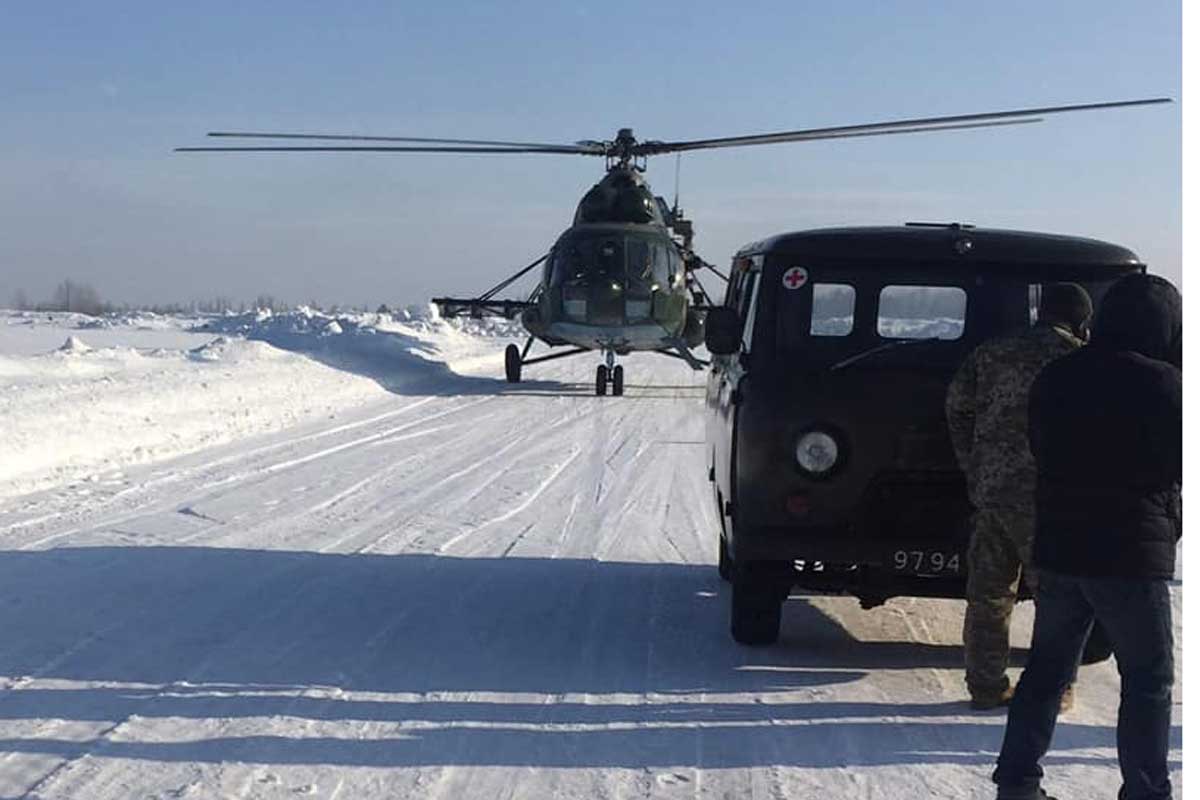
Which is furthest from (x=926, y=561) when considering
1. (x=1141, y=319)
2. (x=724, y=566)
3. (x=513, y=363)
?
(x=513, y=363)

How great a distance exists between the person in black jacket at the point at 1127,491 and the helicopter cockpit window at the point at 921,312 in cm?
243

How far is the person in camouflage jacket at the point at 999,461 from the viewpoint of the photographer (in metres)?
5.70

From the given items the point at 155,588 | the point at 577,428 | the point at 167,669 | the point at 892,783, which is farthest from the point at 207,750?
the point at 577,428

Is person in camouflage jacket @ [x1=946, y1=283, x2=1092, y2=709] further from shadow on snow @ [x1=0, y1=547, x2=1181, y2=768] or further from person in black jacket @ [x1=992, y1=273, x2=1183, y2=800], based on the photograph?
person in black jacket @ [x1=992, y1=273, x2=1183, y2=800]

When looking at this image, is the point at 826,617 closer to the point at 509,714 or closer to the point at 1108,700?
the point at 1108,700

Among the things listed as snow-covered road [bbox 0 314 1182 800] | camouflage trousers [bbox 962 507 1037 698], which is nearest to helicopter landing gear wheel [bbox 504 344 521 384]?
snow-covered road [bbox 0 314 1182 800]

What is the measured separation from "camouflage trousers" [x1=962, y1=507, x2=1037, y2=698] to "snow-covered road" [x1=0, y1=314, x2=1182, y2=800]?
0.21 meters

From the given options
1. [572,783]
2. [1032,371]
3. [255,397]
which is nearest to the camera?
[572,783]

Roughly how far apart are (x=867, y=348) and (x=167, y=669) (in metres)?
3.76

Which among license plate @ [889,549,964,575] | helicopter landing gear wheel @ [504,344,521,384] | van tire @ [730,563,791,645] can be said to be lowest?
van tire @ [730,563,791,645]

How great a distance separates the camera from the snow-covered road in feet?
16.8

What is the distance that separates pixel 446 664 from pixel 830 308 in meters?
2.64

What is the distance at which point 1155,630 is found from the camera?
434 cm

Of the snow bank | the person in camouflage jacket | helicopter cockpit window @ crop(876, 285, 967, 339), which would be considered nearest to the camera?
the person in camouflage jacket
